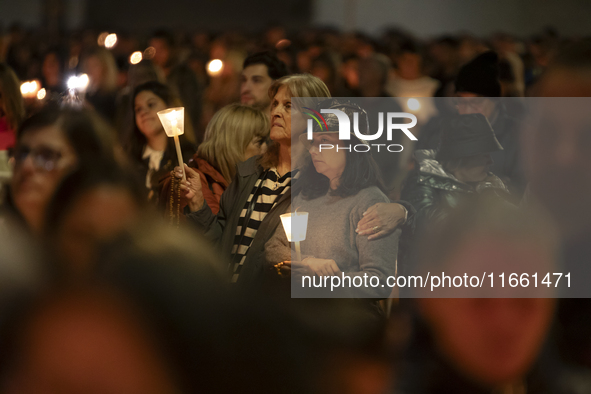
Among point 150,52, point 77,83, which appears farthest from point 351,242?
point 150,52

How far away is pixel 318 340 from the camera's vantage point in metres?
1.02

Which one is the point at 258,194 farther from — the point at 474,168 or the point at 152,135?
the point at 152,135

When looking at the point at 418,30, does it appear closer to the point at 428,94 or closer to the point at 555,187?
the point at 428,94

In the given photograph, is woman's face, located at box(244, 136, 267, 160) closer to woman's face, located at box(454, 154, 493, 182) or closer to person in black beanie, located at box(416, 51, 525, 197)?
person in black beanie, located at box(416, 51, 525, 197)

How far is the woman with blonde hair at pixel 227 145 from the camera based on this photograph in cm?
284

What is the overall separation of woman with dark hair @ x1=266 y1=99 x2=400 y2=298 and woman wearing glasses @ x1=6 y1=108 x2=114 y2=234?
0.76 metres

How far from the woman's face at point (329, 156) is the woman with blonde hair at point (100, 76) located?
→ 334 cm

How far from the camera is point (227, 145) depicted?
287 centimetres

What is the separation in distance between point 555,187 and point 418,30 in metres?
12.1

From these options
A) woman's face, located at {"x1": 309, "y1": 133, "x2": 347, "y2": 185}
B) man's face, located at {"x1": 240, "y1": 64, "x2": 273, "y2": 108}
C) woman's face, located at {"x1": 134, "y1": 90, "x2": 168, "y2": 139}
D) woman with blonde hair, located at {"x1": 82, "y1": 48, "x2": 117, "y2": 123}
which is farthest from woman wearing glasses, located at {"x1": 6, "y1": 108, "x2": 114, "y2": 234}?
woman with blonde hair, located at {"x1": 82, "y1": 48, "x2": 117, "y2": 123}

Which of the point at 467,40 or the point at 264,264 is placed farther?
the point at 467,40

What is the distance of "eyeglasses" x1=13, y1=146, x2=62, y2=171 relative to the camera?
1640 mm

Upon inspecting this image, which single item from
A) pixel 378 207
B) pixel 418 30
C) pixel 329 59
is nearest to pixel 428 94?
pixel 329 59

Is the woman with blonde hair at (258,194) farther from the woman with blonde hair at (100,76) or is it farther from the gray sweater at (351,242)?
the woman with blonde hair at (100,76)
